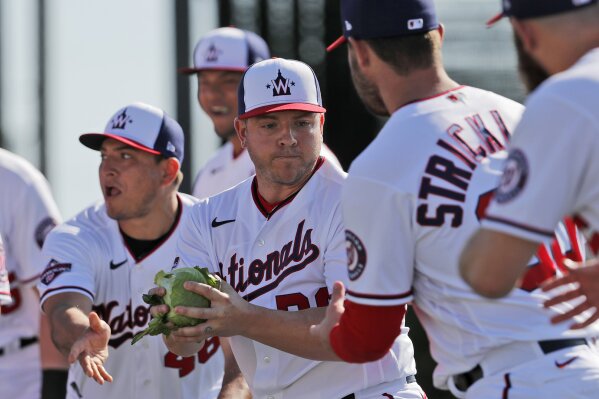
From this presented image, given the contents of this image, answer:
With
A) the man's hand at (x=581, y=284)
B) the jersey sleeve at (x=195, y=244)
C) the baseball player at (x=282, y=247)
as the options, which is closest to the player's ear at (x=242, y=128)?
Result: the baseball player at (x=282, y=247)

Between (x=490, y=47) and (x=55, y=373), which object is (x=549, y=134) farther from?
(x=490, y=47)

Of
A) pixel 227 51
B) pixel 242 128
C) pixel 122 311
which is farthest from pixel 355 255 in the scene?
pixel 227 51

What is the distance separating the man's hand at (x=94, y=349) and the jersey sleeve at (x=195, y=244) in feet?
1.39

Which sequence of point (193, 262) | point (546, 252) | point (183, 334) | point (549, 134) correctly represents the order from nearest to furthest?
point (549, 134) < point (546, 252) < point (183, 334) < point (193, 262)

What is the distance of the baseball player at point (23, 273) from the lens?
20.3ft

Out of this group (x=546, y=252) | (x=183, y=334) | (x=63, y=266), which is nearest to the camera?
(x=546, y=252)

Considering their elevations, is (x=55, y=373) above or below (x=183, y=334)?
below

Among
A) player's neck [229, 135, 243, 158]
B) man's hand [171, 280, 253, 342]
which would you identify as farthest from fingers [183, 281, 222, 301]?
player's neck [229, 135, 243, 158]

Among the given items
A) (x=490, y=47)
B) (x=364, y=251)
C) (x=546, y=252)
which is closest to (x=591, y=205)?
(x=546, y=252)

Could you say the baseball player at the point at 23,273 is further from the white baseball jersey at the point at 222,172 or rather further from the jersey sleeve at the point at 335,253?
the jersey sleeve at the point at 335,253

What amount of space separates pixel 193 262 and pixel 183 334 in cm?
62

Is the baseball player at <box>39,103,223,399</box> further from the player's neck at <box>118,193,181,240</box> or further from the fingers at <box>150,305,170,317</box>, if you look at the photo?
the fingers at <box>150,305,170,317</box>

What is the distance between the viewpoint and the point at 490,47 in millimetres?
9422

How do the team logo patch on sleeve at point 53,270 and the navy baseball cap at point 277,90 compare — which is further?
the team logo patch on sleeve at point 53,270
